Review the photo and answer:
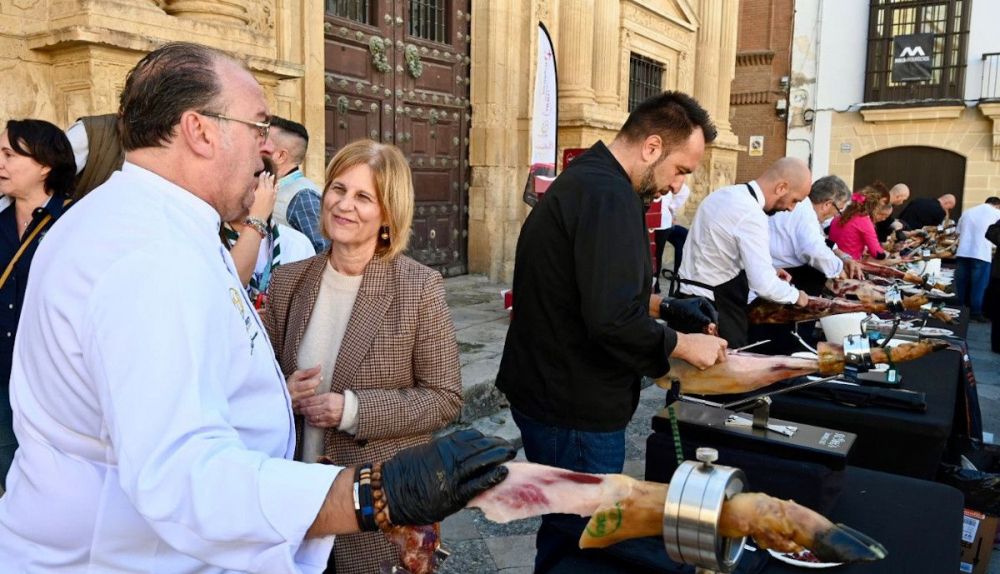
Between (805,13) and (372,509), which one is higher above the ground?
(805,13)

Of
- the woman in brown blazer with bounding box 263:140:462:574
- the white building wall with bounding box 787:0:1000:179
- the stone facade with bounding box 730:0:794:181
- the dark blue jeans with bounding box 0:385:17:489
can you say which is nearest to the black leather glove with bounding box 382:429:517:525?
the woman in brown blazer with bounding box 263:140:462:574

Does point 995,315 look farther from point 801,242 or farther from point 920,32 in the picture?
point 920,32

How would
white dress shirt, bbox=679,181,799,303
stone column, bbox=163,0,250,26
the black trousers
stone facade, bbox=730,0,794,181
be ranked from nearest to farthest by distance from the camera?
1. white dress shirt, bbox=679,181,799,303
2. stone column, bbox=163,0,250,26
3. the black trousers
4. stone facade, bbox=730,0,794,181

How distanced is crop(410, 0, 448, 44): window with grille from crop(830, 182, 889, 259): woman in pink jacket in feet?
16.0

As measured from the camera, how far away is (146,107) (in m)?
1.22

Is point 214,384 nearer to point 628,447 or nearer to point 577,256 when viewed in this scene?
point 577,256

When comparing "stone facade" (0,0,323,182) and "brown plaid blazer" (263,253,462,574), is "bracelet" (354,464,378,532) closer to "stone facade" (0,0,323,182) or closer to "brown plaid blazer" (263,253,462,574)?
"brown plaid blazer" (263,253,462,574)

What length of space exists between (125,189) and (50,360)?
0.29 m

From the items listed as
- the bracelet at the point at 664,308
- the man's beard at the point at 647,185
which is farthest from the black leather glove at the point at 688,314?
the man's beard at the point at 647,185

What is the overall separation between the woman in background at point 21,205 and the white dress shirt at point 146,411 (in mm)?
1639

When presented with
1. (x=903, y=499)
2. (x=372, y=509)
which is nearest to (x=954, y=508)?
(x=903, y=499)

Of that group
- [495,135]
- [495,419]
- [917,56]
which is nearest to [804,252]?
[495,419]

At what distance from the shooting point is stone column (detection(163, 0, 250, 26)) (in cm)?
512

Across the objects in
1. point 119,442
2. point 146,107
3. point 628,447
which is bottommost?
point 628,447
